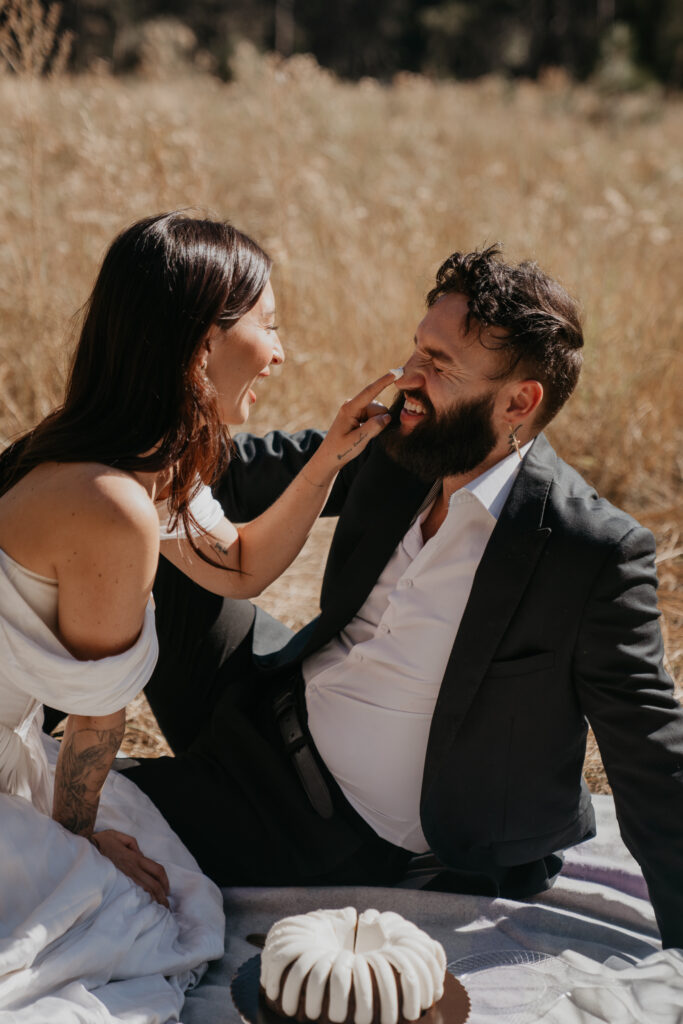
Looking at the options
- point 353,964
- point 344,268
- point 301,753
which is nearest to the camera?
point 353,964

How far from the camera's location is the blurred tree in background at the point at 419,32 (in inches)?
870

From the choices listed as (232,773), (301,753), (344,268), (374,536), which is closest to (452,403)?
(374,536)

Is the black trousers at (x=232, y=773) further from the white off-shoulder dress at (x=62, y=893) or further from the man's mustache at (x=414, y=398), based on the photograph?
the man's mustache at (x=414, y=398)

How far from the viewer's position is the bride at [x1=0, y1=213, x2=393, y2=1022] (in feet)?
6.59

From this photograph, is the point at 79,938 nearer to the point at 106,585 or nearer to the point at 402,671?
the point at 106,585

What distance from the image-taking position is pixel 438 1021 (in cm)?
168

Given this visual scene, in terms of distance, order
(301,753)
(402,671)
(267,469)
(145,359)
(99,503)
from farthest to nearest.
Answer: (267,469) → (301,753) → (402,671) → (145,359) → (99,503)

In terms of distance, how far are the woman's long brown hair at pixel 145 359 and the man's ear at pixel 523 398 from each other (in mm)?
775

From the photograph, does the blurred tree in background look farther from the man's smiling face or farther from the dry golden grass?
the man's smiling face

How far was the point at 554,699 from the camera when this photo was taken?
239 cm

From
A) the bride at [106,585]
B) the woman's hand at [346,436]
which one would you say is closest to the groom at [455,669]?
the woman's hand at [346,436]

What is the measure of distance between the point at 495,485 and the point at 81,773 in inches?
45.6

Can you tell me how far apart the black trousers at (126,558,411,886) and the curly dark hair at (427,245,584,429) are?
3.41ft

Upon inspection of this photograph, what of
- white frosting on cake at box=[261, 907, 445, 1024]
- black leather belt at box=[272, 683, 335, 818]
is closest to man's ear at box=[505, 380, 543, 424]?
black leather belt at box=[272, 683, 335, 818]
